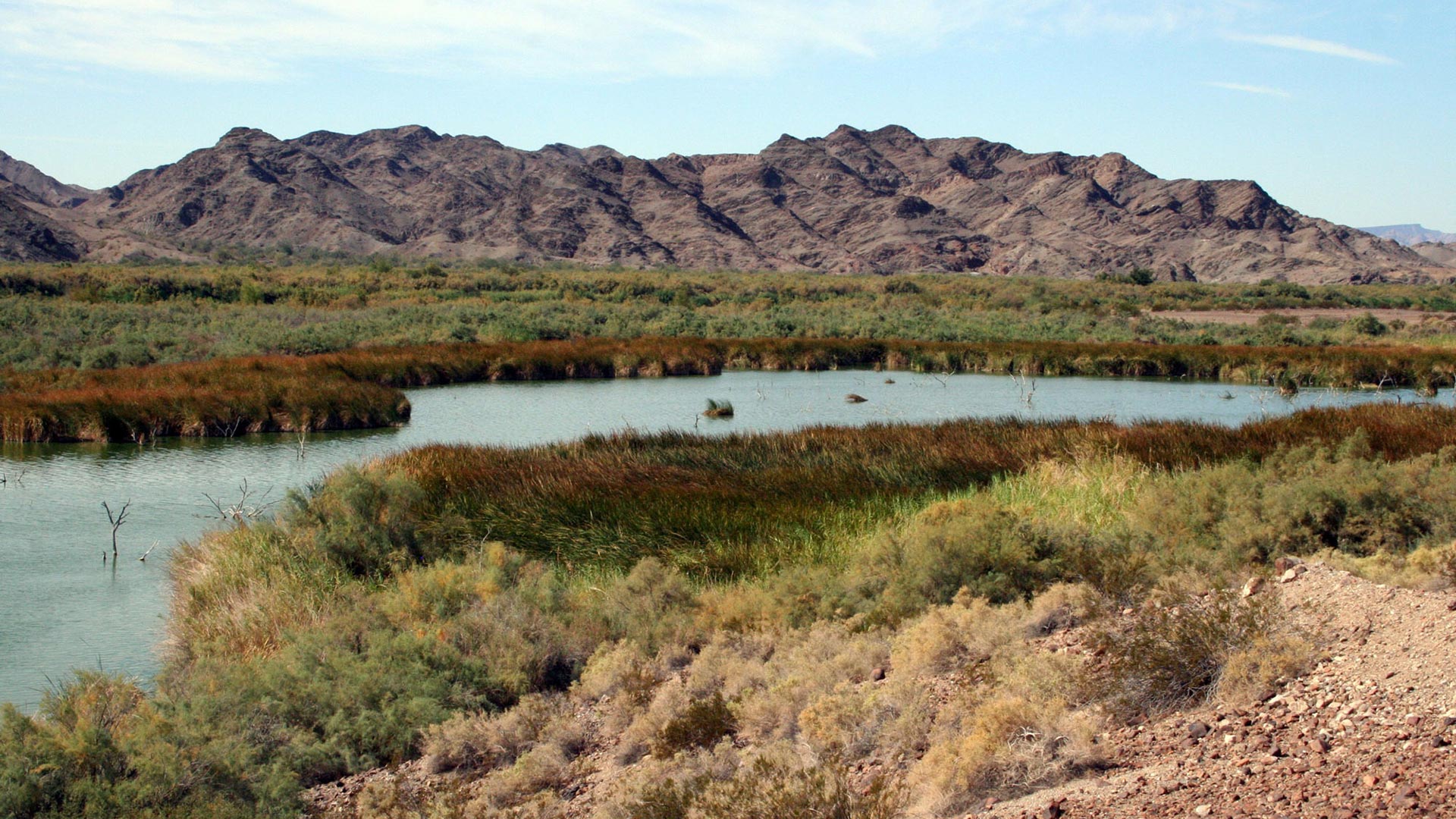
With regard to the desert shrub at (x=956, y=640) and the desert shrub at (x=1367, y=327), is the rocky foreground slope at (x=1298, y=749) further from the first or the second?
the desert shrub at (x=1367, y=327)

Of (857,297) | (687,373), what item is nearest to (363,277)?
(857,297)

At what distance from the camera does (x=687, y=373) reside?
36000 millimetres

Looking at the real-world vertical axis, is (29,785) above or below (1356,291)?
below

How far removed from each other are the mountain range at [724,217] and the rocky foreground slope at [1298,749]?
122m

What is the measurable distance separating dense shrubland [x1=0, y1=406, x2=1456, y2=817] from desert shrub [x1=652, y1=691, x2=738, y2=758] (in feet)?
0.05

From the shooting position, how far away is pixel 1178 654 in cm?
545

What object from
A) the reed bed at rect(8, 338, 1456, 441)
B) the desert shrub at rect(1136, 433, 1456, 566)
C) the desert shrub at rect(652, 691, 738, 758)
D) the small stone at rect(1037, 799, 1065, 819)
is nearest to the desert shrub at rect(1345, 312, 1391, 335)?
the reed bed at rect(8, 338, 1456, 441)

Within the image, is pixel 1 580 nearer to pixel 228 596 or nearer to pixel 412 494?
pixel 228 596

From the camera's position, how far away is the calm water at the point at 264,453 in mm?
10055

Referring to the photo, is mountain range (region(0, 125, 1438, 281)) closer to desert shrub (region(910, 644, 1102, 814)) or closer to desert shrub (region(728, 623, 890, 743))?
desert shrub (region(728, 623, 890, 743))

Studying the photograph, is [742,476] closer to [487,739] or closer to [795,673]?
[795,673]

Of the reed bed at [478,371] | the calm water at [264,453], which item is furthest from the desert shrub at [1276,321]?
the calm water at [264,453]

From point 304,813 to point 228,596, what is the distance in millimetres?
4492

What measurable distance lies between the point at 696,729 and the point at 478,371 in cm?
2895
